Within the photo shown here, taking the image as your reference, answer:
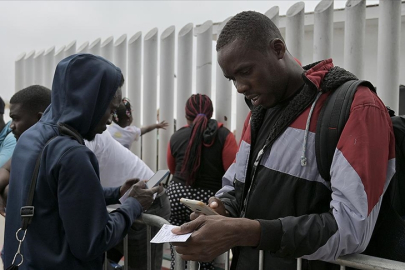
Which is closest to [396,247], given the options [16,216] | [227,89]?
[16,216]

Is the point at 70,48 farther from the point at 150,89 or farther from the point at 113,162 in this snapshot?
the point at 113,162

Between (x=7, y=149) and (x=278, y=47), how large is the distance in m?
2.53

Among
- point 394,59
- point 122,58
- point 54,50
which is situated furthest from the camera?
point 54,50

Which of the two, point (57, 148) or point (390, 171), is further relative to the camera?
point (57, 148)

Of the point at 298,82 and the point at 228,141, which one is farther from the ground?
the point at 298,82

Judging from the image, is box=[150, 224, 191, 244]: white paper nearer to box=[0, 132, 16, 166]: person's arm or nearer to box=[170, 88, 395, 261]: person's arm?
box=[170, 88, 395, 261]: person's arm

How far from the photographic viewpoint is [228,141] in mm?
4121

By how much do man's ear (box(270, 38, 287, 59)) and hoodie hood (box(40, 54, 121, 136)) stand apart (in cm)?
82

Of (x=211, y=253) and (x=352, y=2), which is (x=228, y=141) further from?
(x=211, y=253)

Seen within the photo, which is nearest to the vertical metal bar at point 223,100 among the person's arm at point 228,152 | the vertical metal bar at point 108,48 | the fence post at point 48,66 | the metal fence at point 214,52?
the metal fence at point 214,52

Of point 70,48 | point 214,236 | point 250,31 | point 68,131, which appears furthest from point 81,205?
point 70,48

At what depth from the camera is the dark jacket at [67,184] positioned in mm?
1742

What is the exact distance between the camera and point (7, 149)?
3.27 metres

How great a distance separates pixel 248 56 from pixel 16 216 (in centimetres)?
128
